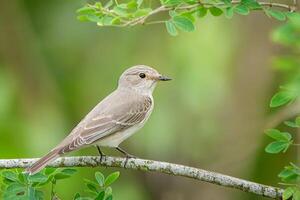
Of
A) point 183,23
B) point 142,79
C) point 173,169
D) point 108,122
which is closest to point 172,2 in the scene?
point 183,23

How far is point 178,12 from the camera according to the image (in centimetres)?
500

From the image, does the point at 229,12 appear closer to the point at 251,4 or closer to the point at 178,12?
the point at 251,4

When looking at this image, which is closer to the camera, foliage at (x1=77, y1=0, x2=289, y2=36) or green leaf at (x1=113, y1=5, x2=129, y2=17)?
foliage at (x1=77, y1=0, x2=289, y2=36)

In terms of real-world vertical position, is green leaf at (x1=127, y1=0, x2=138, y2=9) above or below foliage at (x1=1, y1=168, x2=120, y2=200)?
above

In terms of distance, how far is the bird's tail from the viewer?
4645mm

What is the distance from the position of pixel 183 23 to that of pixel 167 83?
182 inches

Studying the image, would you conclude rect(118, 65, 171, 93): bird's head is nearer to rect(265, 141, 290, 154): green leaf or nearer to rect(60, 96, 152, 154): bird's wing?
rect(60, 96, 152, 154): bird's wing

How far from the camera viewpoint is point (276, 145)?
4.57m

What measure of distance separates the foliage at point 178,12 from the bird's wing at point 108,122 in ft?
2.99

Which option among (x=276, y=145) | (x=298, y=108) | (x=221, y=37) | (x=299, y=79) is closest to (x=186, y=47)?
(x=221, y=37)

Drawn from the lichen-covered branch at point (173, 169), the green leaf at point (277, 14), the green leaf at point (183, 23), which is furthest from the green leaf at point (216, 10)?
the lichen-covered branch at point (173, 169)

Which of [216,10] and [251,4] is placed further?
[216,10]

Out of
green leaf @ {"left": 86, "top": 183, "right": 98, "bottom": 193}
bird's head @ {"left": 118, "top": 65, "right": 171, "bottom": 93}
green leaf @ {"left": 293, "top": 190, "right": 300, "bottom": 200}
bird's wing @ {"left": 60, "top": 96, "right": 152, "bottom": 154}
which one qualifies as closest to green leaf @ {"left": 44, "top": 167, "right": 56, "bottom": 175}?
green leaf @ {"left": 86, "top": 183, "right": 98, "bottom": 193}

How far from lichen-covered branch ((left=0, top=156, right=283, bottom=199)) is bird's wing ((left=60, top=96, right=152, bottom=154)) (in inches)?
11.3
